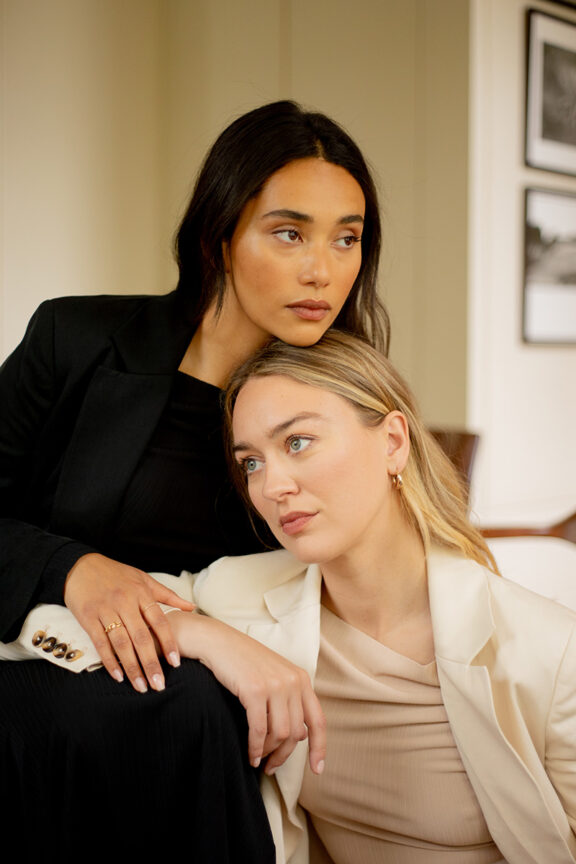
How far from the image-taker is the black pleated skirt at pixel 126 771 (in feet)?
3.73

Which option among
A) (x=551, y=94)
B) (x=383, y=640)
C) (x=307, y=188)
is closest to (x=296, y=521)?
(x=383, y=640)

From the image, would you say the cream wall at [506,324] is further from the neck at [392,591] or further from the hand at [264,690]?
the hand at [264,690]

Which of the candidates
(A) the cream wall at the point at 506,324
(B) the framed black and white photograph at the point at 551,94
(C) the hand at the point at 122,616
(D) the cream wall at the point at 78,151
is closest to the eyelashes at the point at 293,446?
(C) the hand at the point at 122,616

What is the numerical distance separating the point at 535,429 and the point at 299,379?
327cm

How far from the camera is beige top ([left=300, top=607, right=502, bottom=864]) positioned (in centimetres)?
137

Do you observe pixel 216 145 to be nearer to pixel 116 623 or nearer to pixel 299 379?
→ pixel 299 379

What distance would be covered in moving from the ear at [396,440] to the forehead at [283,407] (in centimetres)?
8

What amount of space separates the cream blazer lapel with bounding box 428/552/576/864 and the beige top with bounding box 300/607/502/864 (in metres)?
0.05

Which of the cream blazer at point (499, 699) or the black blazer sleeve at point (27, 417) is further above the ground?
the black blazer sleeve at point (27, 417)

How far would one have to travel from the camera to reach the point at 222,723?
116 centimetres

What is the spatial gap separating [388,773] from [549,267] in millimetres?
3514

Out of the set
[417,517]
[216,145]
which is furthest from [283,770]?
[216,145]

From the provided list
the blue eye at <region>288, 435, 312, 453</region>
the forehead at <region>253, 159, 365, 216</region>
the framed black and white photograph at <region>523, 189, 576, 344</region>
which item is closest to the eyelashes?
the blue eye at <region>288, 435, 312, 453</region>

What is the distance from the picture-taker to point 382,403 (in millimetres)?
1467
